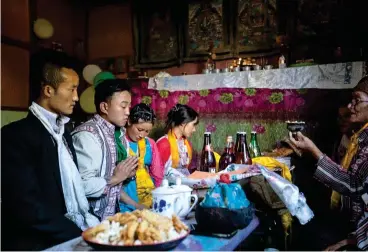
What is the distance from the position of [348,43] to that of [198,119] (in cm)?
175

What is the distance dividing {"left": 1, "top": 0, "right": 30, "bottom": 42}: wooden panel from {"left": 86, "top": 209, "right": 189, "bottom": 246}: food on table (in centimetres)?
Answer: 402

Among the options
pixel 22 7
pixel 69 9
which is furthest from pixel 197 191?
pixel 69 9

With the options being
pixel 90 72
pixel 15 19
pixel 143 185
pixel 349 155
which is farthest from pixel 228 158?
pixel 15 19

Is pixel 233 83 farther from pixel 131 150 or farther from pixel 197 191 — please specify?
pixel 197 191

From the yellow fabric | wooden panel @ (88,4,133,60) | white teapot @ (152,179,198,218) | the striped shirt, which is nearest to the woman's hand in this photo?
the striped shirt

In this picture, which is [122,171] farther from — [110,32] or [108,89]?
[110,32]

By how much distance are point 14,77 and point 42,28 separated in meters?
0.76

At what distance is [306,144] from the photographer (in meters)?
1.86

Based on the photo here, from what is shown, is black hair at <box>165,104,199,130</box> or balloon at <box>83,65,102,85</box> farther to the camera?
balloon at <box>83,65,102,85</box>

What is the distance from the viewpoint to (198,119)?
10.2 feet

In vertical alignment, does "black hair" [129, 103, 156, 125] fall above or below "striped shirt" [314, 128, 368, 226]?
above

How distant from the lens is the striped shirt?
1.65m

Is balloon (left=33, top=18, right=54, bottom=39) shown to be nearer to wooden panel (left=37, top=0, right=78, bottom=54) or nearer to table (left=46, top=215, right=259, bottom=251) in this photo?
wooden panel (left=37, top=0, right=78, bottom=54)

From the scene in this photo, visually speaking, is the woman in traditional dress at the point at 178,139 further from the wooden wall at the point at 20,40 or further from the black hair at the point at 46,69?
the wooden wall at the point at 20,40
